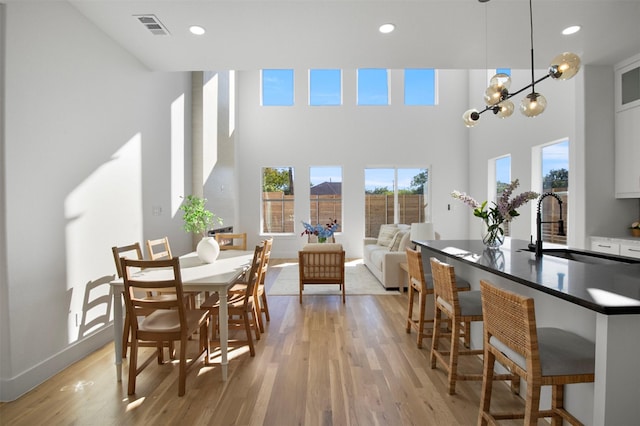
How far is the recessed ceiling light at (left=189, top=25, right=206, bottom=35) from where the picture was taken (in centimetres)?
302

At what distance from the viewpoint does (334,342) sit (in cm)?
298

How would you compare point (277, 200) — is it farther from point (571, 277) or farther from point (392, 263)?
point (571, 277)

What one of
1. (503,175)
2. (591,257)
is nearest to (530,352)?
(591,257)

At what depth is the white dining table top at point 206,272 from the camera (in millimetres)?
2255

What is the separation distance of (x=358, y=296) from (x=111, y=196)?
3.26 m

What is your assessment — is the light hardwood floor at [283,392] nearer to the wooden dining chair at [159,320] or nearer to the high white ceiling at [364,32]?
the wooden dining chair at [159,320]

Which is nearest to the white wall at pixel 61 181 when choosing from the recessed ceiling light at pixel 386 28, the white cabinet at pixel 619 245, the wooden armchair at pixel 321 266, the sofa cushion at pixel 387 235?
the wooden armchair at pixel 321 266

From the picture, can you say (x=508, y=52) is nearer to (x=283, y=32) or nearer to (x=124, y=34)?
(x=283, y=32)

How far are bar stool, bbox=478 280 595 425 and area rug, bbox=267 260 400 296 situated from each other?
10.1 feet

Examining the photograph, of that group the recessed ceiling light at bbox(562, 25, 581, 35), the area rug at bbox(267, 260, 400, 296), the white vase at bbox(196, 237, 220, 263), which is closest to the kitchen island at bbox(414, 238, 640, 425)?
the white vase at bbox(196, 237, 220, 263)

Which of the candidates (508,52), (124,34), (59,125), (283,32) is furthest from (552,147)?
(59,125)

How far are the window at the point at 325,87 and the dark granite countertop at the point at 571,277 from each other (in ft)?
21.0

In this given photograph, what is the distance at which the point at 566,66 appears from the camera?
2.08 m

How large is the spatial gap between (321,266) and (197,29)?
121 inches
